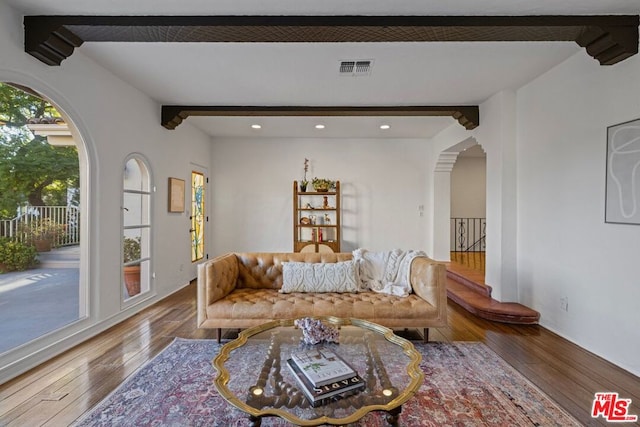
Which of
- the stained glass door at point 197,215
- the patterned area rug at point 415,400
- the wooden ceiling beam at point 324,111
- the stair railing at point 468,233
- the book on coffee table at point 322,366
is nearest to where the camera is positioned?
the book on coffee table at point 322,366

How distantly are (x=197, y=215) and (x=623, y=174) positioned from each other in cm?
596

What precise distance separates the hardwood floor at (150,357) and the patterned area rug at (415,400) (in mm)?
138

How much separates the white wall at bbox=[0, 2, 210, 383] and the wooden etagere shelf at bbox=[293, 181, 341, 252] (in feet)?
8.11

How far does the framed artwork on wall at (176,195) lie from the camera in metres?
4.75

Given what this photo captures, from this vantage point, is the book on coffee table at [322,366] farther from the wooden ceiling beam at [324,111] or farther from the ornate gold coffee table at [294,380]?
the wooden ceiling beam at [324,111]

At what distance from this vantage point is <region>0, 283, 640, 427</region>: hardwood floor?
79.9 inches

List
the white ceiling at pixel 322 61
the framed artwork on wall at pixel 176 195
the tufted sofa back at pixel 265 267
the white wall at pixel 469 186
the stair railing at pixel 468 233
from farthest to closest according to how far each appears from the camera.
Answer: the stair railing at pixel 468 233, the white wall at pixel 469 186, the framed artwork on wall at pixel 176 195, the tufted sofa back at pixel 265 267, the white ceiling at pixel 322 61

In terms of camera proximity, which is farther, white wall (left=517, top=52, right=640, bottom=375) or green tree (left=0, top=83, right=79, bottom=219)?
white wall (left=517, top=52, right=640, bottom=375)

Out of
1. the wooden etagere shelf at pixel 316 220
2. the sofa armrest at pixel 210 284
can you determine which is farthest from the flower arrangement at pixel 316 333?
the wooden etagere shelf at pixel 316 220

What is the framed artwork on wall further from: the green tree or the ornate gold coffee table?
the ornate gold coffee table

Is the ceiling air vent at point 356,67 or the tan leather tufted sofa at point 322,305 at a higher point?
the ceiling air vent at point 356,67

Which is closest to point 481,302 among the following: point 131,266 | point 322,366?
point 322,366

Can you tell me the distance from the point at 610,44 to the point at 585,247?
1759 millimetres

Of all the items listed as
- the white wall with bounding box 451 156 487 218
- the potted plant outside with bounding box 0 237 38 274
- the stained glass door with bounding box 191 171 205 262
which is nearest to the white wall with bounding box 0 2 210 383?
the potted plant outside with bounding box 0 237 38 274
